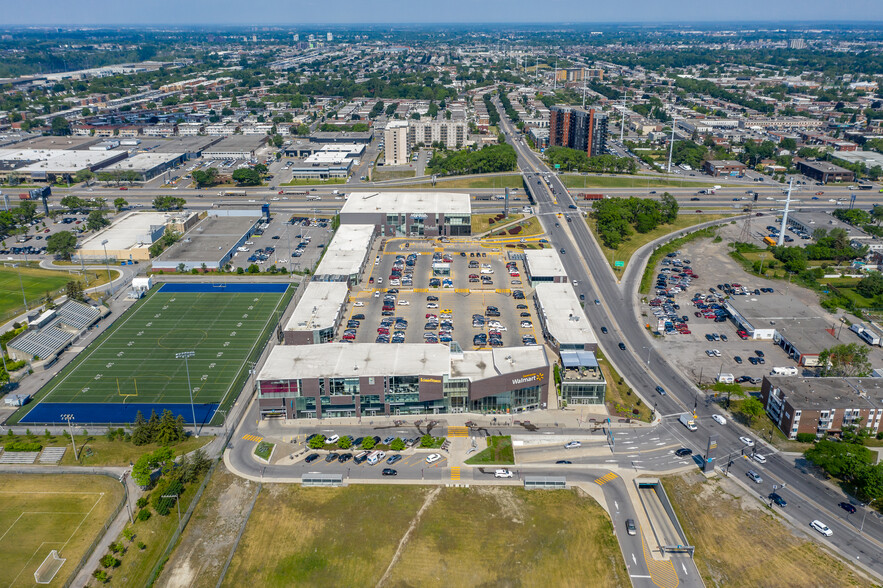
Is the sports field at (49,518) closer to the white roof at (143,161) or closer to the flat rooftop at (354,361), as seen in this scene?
the flat rooftop at (354,361)

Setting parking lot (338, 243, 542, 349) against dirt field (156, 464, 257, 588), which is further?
parking lot (338, 243, 542, 349)

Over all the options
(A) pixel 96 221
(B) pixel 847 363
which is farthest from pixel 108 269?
(B) pixel 847 363

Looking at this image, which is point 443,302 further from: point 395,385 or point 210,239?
point 210,239

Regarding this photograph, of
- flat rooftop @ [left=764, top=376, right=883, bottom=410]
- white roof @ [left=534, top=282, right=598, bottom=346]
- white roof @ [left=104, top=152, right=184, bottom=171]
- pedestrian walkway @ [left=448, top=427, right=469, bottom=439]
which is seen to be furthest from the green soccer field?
white roof @ [left=104, top=152, right=184, bottom=171]

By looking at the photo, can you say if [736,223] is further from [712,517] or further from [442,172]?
[712,517]

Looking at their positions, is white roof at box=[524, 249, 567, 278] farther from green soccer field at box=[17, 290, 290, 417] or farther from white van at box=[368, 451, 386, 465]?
white van at box=[368, 451, 386, 465]

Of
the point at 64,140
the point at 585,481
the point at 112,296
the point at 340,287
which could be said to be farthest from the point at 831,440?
the point at 64,140

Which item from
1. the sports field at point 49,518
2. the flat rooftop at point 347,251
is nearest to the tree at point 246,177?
the flat rooftop at point 347,251
